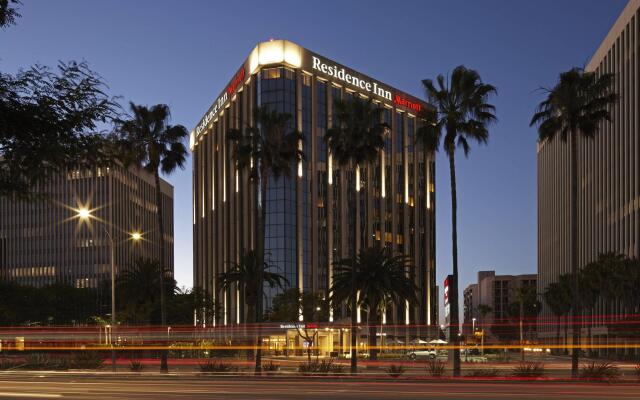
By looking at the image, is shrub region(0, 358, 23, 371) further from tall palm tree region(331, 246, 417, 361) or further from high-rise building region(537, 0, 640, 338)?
high-rise building region(537, 0, 640, 338)

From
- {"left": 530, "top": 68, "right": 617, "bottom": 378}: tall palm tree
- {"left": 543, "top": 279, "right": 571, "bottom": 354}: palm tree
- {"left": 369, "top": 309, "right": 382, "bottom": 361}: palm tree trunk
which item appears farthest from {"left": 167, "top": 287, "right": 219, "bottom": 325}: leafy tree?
{"left": 530, "top": 68, "right": 617, "bottom": 378}: tall palm tree

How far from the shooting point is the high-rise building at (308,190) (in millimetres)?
119500

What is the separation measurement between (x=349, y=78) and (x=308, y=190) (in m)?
A: 23.7

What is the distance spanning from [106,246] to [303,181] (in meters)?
83.8

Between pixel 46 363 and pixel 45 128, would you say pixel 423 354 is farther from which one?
pixel 45 128

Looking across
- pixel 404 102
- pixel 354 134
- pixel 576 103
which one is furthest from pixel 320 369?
pixel 404 102

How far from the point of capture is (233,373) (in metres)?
47.3

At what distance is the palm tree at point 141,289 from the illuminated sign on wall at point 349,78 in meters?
63.2

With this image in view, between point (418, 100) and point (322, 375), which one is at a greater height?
point (418, 100)

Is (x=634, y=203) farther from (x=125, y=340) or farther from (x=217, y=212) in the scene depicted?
(x=217, y=212)

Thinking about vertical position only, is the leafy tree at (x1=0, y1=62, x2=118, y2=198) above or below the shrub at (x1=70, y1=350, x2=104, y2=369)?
above

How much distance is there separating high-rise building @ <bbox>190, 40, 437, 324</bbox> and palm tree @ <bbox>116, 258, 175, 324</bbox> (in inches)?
1485

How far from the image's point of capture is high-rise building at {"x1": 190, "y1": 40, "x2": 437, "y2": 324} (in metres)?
120

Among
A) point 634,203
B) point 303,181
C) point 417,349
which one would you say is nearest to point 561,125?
point 417,349
